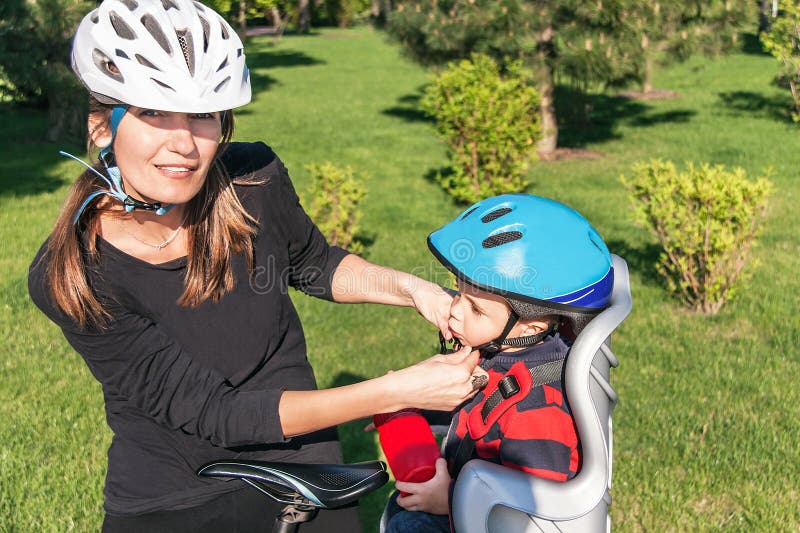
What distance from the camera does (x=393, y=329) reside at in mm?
7242

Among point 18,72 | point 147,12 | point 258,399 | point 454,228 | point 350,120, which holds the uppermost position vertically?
point 147,12

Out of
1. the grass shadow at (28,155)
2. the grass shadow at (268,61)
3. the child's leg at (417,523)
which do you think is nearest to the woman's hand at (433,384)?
the child's leg at (417,523)

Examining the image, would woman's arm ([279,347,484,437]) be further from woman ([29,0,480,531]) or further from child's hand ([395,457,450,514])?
child's hand ([395,457,450,514])

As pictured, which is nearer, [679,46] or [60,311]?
[60,311]

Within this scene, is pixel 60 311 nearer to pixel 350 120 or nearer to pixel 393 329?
pixel 393 329

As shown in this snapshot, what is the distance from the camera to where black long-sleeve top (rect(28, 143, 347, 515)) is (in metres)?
2.25

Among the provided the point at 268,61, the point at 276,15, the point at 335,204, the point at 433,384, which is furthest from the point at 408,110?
the point at 433,384

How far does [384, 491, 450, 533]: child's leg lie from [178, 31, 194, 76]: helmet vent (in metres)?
1.57

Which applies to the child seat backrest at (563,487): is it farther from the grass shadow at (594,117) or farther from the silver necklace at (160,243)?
the grass shadow at (594,117)

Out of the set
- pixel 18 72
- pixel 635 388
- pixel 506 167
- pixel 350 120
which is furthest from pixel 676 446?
pixel 350 120

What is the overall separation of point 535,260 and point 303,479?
997mm

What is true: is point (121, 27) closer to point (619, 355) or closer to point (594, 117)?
point (619, 355)

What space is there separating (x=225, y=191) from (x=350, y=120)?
55.6 ft

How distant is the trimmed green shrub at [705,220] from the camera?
686cm
